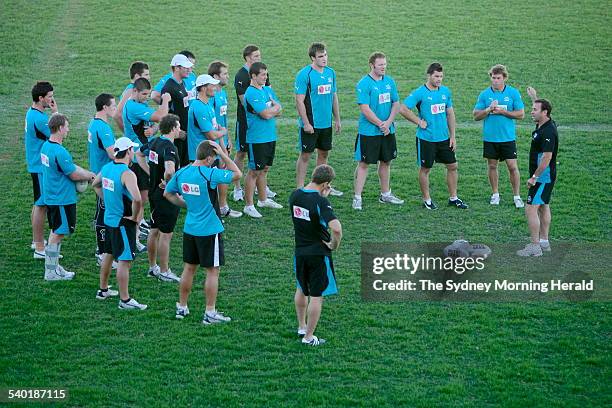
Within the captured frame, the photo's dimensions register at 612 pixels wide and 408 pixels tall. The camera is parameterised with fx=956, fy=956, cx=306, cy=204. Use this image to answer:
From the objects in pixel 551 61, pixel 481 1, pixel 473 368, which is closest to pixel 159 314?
pixel 473 368

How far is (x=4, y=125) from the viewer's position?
1598 centimetres

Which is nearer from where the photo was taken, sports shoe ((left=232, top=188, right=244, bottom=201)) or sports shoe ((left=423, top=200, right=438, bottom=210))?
sports shoe ((left=423, top=200, right=438, bottom=210))

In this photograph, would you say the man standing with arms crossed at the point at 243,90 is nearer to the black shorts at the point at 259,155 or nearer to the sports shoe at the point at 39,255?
the black shorts at the point at 259,155

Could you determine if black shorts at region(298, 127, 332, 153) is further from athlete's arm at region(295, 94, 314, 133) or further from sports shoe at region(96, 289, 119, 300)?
sports shoe at region(96, 289, 119, 300)

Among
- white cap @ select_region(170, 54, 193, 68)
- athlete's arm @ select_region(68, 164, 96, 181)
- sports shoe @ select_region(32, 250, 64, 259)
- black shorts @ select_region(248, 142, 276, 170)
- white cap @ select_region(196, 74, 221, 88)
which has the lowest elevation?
sports shoe @ select_region(32, 250, 64, 259)

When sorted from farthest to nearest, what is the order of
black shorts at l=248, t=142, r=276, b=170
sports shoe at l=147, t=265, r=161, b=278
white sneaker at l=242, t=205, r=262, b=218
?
1. white sneaker at l=242, t=205, r=262, b=218
2. black shorts at l=248, t=142, r=276, b=170
3. sports shoe at l=147, t=265, r=161, b=278

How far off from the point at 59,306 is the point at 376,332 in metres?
3.24

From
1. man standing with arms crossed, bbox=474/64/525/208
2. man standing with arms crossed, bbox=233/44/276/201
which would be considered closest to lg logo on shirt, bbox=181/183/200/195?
man standing with arms crossed, bbox=233/44/276/201

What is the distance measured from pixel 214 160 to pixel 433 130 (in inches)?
141

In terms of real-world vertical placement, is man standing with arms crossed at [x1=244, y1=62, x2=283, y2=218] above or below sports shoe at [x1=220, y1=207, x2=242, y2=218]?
above

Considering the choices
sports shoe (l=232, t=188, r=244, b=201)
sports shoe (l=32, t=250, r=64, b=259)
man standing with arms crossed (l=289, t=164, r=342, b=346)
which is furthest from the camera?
sports shoe (l=232, t=188, r=244, b=201)

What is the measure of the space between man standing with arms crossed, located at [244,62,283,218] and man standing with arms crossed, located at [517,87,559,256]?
3250mm

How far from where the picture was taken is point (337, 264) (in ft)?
35.6

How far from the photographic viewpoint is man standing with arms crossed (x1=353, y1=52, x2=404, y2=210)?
40.8 feet
